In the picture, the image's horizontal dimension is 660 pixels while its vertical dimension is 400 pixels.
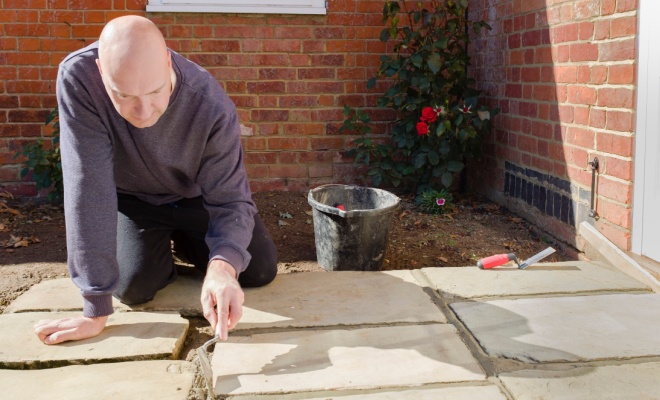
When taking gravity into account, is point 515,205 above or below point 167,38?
below

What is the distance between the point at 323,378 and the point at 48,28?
12.0 ft

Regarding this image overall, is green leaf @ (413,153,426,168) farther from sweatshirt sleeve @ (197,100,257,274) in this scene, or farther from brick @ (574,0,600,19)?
sweatshirt sleeve @ (197,100,257,274)

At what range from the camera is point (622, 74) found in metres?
3.12

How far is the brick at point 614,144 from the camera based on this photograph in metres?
3.10

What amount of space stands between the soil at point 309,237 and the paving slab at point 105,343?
50cm

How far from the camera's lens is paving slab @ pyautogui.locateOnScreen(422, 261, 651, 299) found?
2855 millimetres

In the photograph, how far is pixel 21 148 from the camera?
4.88 m

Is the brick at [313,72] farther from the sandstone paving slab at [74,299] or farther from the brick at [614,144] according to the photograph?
the sandstone paving slab at [74,299]

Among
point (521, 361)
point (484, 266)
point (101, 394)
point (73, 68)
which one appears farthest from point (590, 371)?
point (73, 68)

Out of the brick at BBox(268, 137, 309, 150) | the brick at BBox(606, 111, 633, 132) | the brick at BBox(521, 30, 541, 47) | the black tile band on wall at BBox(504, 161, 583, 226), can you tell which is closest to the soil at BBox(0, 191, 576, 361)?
the black tile band on wall at BBox(504, 161, 583, 226)

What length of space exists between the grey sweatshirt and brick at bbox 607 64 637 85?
173cm

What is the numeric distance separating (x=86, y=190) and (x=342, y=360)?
102cm

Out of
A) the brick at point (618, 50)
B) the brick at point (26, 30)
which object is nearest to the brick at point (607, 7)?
the brick at point (618, 50)

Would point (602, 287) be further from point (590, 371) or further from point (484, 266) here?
point (590, 371)
